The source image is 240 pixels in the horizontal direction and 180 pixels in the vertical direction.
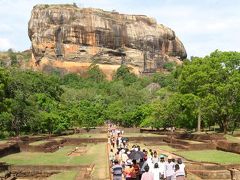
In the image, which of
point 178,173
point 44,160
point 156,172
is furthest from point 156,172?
point 44,160

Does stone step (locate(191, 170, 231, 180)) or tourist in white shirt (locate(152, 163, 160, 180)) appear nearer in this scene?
tourist in white shirt (locate(152, 163, 160, 180))

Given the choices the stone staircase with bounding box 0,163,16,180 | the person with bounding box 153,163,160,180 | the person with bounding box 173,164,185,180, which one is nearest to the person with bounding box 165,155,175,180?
the person with bounding box 173,164,185,180

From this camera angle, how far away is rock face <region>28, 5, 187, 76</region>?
118000mm

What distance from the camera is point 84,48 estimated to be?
4727 inches

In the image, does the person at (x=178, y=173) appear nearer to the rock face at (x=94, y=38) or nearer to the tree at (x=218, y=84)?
the tree at (x=218, y=84)

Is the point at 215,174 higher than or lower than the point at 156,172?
lower

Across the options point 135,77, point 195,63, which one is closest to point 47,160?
point 195,63

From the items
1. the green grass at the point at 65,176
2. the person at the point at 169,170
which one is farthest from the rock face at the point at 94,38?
the person at the point at 169,170

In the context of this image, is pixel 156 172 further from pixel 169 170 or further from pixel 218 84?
pixel 218 84

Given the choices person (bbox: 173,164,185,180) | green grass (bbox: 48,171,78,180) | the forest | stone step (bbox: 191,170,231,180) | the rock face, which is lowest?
green grass (bbox: 48,171,78,180)

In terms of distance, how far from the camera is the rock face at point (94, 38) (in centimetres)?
11800

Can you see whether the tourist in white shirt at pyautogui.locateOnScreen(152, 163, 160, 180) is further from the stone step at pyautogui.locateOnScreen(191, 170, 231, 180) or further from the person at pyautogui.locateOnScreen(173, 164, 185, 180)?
the stone step at pyautogui.locateOnScreen(191, 170, 231, 180)

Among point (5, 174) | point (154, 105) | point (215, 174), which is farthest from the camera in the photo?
point (154, 105)

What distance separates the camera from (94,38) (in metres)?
120
